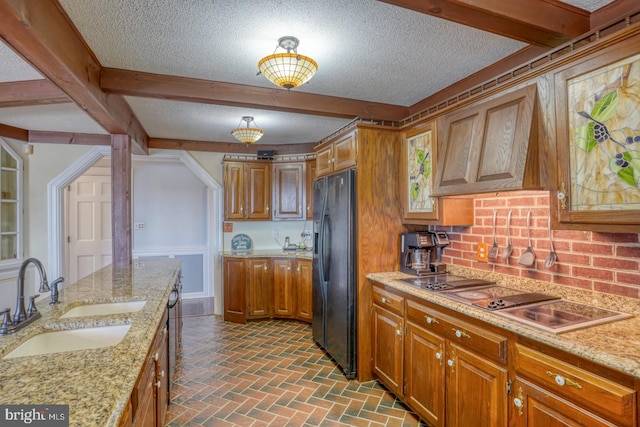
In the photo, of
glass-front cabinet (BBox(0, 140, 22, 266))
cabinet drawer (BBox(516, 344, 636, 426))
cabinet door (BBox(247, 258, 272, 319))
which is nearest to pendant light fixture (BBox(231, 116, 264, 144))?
cabinet door (BBox(247, 258, 272, 319))

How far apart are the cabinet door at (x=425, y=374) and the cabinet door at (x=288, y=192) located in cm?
269

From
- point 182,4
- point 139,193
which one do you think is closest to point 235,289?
point 139,193

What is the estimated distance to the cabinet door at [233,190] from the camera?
4.55m

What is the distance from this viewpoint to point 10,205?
395cm

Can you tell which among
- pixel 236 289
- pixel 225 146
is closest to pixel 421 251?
pixel 236 289

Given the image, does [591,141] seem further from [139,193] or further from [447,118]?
[139,193]

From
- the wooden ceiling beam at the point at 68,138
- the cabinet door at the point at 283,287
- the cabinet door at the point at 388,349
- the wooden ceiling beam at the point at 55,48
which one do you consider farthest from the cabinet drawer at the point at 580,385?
the wooden ceiling beam at the point at 68,138

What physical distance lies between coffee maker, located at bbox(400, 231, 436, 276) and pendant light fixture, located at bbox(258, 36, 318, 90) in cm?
152

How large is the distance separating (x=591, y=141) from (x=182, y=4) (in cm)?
205

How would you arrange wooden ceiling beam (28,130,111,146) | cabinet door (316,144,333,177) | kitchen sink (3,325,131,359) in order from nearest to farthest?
kitchen sink (3,325,131,359) < cabinet door (316,144,333,177) < wooden ceiling beam (28,130,111,146)

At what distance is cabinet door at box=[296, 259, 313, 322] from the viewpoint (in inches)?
166

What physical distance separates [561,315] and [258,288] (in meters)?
3.39

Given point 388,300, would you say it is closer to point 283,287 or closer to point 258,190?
point 283,287

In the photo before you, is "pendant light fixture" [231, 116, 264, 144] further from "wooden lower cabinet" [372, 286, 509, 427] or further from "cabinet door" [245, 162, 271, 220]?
"wooden lower cabinet" [372, 286, 509, 427]
